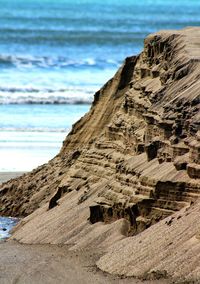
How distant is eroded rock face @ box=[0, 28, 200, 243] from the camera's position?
82.5 feet

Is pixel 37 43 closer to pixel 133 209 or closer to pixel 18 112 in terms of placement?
pixel 18 112

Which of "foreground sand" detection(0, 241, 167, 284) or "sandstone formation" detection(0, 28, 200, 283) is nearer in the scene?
"foreground sand" detection(0, 241, 167, 284)

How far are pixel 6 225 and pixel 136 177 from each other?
6013 mm

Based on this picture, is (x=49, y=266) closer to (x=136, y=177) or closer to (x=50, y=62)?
(x=136, y=177)

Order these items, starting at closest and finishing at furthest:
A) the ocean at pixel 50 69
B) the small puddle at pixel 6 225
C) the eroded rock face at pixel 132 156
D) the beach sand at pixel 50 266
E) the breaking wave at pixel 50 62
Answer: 1. the beach sand at pixel 50 266
2. the eroded rock face at pixel 132 156
3. the small puddle at pixel 6 225
4. the ocean at pixel 50 69
5. the breaking wave at pixel 50 62

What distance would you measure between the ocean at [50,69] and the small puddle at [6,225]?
247 inches

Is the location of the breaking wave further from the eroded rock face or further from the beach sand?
the beach sand

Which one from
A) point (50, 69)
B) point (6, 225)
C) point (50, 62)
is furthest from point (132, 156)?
point (50, 62)

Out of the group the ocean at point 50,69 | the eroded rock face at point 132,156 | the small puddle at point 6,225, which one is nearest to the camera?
the eroded rock face at point 132,156

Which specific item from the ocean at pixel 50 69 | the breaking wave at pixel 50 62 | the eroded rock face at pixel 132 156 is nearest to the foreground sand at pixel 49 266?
the eroded rock face at pixel 132 156

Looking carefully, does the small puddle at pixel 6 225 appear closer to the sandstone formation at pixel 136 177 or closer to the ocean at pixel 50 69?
the sandstone formation at pixel 136 177

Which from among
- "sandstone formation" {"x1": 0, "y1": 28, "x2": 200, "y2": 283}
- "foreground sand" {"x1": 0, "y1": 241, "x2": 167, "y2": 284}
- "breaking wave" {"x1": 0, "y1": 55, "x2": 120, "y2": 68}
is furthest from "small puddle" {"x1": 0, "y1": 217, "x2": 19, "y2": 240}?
"breaking wave" {"x1": 0, "y1": 55, "x2": 120, "y2": 68}

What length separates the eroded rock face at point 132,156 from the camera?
25156 millimetres

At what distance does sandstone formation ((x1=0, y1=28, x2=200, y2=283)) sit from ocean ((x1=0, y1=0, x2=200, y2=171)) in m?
6.43
